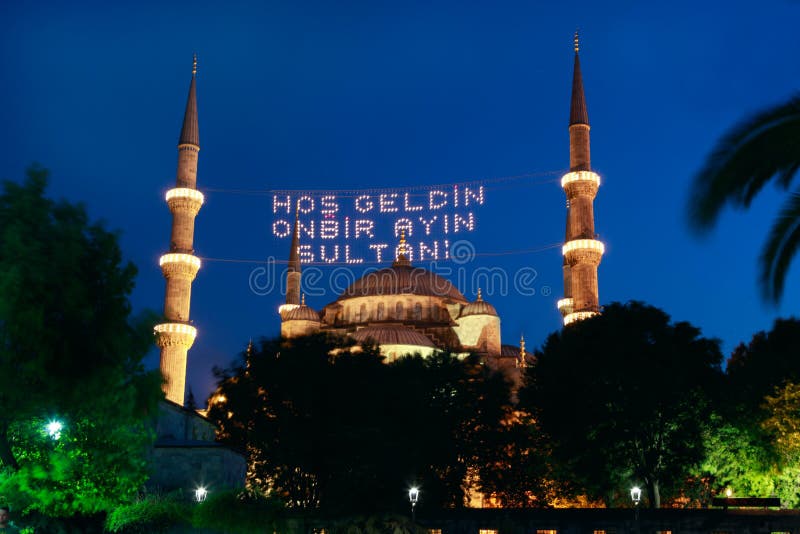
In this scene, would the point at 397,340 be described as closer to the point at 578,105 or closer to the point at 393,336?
the point at 393,336

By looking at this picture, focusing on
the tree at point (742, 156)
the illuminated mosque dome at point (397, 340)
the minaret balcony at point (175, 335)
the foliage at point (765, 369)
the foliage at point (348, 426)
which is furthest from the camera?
the illuminated mosque dome at point (397, 340)

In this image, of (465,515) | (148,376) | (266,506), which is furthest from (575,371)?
(148,376)

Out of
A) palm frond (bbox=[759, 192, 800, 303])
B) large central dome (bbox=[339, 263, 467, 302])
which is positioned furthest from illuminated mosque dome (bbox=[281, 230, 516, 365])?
palm frond (bbox=[759, 192, 800, 303])

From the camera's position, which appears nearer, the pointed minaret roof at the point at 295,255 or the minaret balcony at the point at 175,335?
the minaret balcony at the point at 175,335

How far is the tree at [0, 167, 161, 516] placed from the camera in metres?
19.9

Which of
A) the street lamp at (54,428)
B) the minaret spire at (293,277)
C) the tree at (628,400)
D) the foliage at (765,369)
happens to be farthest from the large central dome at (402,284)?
the street lamp at (54,428)

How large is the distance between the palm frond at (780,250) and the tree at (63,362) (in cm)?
1494

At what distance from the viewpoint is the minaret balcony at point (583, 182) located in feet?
163

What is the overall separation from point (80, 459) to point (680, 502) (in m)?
27.2

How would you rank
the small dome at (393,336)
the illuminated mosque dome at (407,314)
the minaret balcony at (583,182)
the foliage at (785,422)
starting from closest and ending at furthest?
the foliage at (785,422) < the minaret balcony at (583,182) < the small dome at (393,336) < the illuminated mosque dome at (407,314)

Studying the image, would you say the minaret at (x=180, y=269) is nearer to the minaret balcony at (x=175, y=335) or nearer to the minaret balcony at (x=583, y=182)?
the minaret balcony at (x=175, y=335)

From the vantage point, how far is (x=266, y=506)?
83.8 ft

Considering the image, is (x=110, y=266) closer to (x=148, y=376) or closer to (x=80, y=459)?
(x=148, y=376)

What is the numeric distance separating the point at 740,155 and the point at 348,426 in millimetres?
24897
